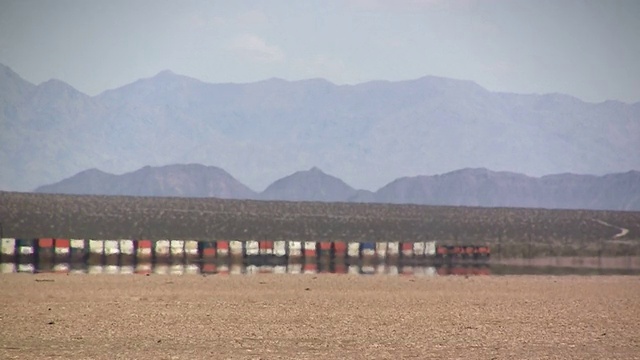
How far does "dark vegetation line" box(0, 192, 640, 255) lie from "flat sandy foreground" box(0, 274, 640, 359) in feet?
102

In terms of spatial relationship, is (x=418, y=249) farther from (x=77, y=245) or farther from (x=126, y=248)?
(x=77, y=245)

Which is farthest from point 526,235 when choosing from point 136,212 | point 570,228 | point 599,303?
point 599,303

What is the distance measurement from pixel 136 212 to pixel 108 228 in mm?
15831

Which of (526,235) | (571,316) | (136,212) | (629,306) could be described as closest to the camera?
(571,316)

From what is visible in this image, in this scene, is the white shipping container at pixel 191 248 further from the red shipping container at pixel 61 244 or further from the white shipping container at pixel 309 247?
the red shipping container at pixel 61 244

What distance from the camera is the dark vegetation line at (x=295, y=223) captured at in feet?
252

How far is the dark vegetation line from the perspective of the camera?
76812mm

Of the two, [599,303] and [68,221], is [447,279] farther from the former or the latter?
[68,221]

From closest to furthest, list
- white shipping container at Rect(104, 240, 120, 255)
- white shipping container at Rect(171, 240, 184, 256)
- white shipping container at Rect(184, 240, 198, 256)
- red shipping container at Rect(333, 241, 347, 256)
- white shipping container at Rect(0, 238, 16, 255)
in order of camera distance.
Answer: white shipping container at Rect(0, 238, 16, 255)
white shipping container at Rect(104, 240, 120, 255)
white shipping container at Rect(171, 240, 184, 256)
white shipping container at Rect(184, 240, 198, 256)
red shipping container at Rect(333, 241, 347, 256)

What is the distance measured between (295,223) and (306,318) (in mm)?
65141

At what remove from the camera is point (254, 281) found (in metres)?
38.8

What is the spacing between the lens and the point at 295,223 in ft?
303

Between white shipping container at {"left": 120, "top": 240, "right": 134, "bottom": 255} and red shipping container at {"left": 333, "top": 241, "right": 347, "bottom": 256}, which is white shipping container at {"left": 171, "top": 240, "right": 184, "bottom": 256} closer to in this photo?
white shipping container at {"left": 120, "top": 240, "right": 134, "bottom": 255}

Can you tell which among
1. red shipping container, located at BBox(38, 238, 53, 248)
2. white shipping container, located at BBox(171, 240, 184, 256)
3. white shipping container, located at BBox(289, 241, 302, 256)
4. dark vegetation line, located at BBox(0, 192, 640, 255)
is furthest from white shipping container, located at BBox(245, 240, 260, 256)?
dark vegetation line, located at BBox(0, 192, 640, 255)
